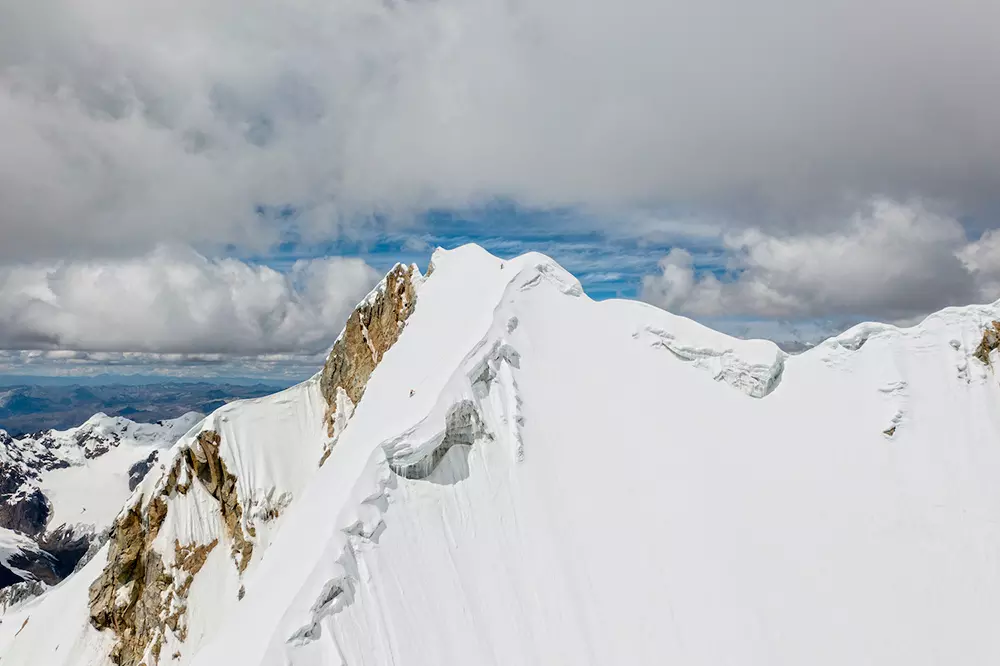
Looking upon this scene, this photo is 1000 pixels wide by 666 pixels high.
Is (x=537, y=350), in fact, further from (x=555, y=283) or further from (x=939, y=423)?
(x=939, y=423)

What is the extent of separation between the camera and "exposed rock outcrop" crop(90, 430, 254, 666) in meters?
53.4

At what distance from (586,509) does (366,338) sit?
38.1m

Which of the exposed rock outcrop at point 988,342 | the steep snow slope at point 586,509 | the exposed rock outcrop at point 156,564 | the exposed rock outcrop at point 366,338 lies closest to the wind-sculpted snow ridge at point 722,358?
the steep snow slope at point 586,509

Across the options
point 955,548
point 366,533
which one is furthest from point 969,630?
point 366,533

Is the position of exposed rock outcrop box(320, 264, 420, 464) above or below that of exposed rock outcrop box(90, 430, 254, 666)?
above

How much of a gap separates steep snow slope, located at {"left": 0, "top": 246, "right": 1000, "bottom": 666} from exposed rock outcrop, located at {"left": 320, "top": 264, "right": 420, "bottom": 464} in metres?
3.10

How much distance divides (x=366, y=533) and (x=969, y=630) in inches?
1545

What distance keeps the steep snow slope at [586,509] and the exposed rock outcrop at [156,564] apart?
0.22 meters

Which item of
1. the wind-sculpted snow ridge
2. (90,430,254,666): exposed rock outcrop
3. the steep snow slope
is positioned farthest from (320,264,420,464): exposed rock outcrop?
the wind-sculpted snow ridge

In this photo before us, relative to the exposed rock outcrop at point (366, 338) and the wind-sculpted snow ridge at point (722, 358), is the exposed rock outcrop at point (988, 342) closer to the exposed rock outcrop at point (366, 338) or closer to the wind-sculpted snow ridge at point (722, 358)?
the wind-sculpted snow ridge at point (722, 358)

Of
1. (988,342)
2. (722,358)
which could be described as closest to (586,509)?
(722,358)

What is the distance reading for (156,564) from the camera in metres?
55.2

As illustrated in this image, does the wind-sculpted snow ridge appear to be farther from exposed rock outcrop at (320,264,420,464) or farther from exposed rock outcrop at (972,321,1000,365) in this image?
exposed rock outcrop at (320,264,420,464)

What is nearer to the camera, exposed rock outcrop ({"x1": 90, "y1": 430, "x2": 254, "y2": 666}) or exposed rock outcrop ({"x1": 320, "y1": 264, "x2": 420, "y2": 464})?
exposed rock outcrop ({"x1": 90, "y1": 430, "x2": 254, "y2": 666})
